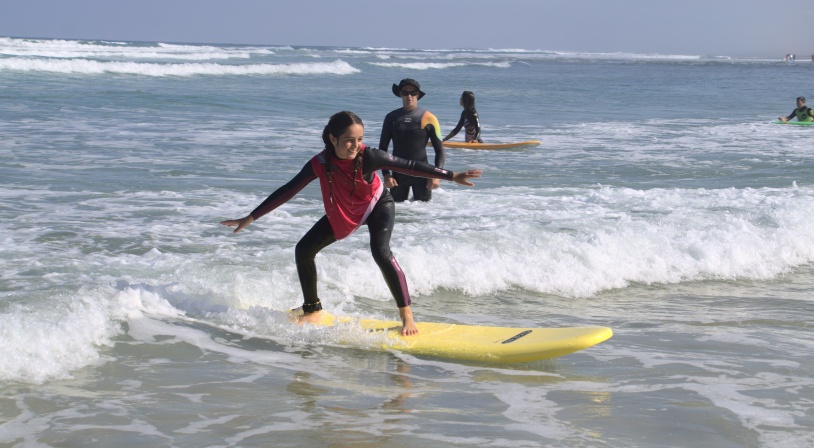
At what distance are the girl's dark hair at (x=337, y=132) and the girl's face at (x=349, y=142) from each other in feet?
0.06

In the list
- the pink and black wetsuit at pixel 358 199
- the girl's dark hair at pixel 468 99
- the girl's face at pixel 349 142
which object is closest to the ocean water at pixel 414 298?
the pink and black wetsuit at pixel 358 199

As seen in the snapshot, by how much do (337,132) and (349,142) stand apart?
9cm

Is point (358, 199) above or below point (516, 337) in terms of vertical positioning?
above

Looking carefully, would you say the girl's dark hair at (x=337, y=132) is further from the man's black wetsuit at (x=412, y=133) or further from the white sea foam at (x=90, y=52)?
the white sea foam at (x=90, y=52)

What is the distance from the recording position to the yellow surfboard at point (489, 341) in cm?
542

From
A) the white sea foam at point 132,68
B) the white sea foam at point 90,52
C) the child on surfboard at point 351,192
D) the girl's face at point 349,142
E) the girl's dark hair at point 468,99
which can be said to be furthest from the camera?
the white sea foam at point 90,52

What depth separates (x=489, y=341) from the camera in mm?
5695

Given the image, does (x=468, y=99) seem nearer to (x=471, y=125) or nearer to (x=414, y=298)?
(x=471, y=125)

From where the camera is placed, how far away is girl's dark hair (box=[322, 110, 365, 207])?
5.34m

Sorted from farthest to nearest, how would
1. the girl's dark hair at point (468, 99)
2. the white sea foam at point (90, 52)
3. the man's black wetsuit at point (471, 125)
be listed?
the white sea foam at point (90, 52), the man's black wetsuit at point (471, 125), the girl's dark hair at point (468, 99)

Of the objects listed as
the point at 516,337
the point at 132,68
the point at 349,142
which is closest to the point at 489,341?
the point at 516,337

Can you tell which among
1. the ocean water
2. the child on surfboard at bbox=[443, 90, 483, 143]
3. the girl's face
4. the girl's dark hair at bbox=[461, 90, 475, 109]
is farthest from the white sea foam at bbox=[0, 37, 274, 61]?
the girl's face

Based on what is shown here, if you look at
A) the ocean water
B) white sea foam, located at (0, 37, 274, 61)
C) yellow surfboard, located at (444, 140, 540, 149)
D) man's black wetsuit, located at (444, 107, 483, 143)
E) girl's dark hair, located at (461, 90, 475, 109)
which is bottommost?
the ocean water

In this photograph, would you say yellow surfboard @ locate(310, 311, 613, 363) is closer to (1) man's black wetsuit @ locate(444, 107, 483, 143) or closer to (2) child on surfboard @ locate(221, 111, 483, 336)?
(2) child on surfboard @ locate(221, 111, 483, 336)
